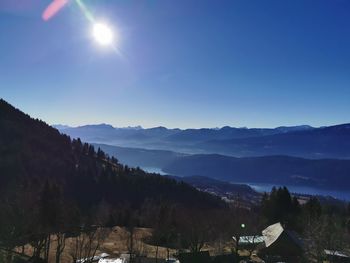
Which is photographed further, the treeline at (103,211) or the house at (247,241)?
the house at (247,241)

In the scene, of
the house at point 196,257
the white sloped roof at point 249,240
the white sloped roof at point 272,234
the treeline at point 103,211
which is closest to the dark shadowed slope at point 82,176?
the treeline at point 103,211

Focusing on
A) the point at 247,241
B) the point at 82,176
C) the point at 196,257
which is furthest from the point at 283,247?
the point at 82,176

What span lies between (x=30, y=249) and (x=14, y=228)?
27846mm

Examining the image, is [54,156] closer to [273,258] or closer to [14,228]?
[273,258]

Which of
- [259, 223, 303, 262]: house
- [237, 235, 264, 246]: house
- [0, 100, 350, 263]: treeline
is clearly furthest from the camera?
[259, 223, 303, 262]: house

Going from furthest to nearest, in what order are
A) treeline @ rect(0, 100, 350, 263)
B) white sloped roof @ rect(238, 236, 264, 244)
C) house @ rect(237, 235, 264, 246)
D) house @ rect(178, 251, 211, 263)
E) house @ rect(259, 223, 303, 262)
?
house @ rect(259, 223, 303, 262)
white sloped roof @ rect(238, 236, 264, 244)
house @ rect(237, 235, 264, 246)
house @ rect(178, 251, 211, 263)
treeline @ rect(0, 100, 350, 263)

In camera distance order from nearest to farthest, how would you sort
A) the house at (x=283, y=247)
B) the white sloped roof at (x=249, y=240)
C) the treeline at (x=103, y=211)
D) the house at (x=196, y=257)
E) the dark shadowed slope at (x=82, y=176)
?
the treeline at (x=103, y=211)
the house at (x=196, y=257)
the white sloped roof at (x=249, y=240)
the house at (x=283, y=247)
the dark shadowed slope at (x=82, y=176)

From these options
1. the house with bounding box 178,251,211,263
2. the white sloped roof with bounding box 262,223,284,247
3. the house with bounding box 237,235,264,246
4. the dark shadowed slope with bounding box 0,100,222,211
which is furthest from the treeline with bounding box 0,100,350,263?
the house with bounding box 178,251,211,263

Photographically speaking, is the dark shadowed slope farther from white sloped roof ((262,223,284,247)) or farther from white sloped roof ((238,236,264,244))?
white sloped roof ((238,236,264,244))

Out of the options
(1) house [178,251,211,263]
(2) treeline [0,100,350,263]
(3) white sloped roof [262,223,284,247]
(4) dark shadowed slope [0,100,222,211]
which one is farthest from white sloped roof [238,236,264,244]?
(4) dark shadowed slope [0,100,222,211]

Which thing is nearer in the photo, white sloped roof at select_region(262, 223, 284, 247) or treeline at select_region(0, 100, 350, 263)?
treeline at select_region(0, 100, 350, 263)

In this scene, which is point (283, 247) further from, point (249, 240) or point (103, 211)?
point (103, 211)

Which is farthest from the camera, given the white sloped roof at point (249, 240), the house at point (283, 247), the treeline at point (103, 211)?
the house at point (283, 247)

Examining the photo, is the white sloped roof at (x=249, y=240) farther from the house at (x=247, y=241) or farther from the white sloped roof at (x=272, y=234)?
the white sloped roof at (x=272, y=234)
